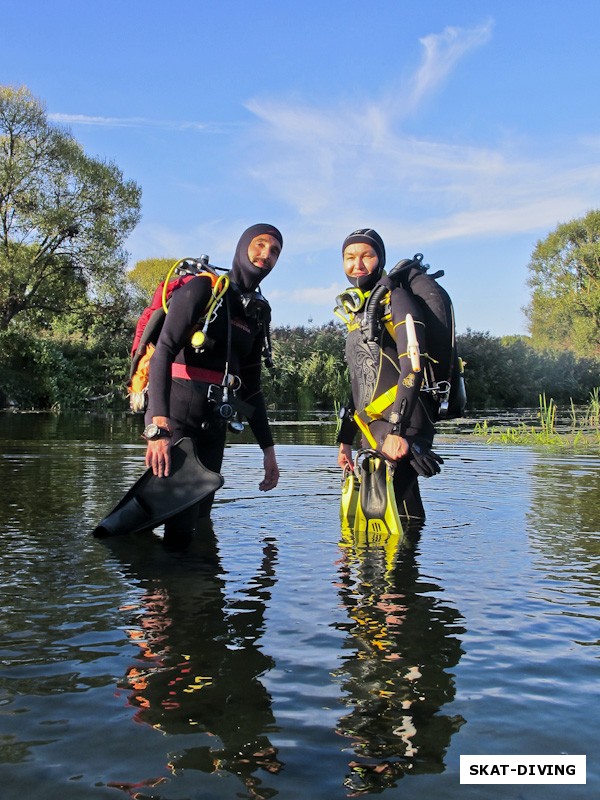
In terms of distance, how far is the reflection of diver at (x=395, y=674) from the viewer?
2.23m

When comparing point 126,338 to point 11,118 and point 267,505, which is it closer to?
point 11,118

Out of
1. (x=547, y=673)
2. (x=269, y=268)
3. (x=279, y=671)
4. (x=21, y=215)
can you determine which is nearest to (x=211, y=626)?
(x=279, y=671)

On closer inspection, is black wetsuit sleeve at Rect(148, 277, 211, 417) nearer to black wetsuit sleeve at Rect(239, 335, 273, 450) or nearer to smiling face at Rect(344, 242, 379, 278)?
black wetsuit sleeve at Rect(239, 335, 273, 450)

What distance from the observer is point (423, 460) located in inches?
207

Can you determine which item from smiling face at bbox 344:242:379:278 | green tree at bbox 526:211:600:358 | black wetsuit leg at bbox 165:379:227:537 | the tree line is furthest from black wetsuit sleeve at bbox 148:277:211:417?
green tree at bbox 526:211:600:358

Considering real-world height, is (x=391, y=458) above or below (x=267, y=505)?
above

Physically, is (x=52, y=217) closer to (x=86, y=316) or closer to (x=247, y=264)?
(x=86, y=316)

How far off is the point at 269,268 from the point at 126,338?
1192 inches

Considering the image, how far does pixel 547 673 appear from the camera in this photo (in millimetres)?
2908

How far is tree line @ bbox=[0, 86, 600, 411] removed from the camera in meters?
31.3

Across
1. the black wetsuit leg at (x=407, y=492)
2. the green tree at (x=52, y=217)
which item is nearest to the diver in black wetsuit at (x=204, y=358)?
the black wetsuit leg at (x=407, y=492)

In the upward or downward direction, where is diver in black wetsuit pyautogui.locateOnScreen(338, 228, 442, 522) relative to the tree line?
downward

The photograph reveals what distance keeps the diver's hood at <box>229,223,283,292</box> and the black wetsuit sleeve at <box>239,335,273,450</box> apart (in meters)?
0.47

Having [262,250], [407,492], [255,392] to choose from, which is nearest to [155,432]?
[255,392]
